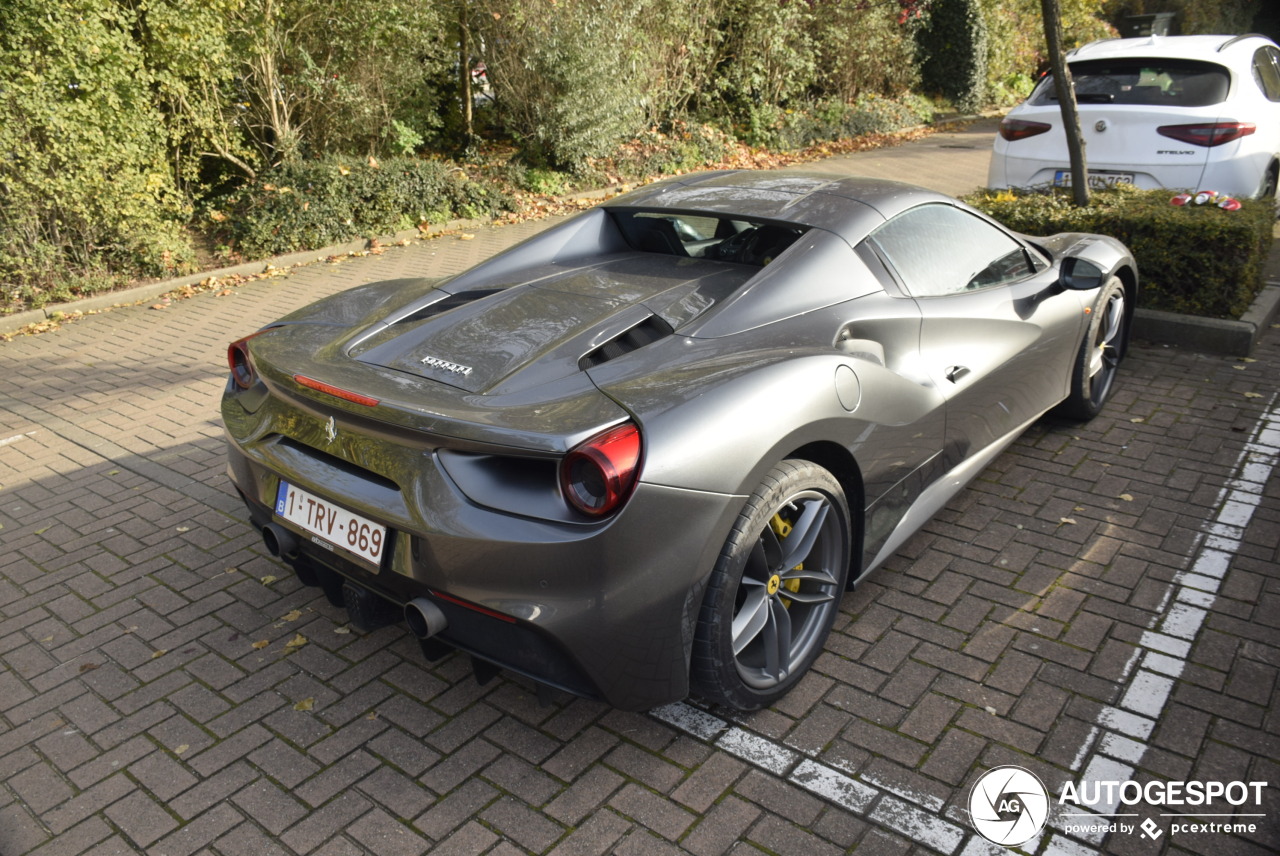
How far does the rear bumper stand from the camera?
2.31 m

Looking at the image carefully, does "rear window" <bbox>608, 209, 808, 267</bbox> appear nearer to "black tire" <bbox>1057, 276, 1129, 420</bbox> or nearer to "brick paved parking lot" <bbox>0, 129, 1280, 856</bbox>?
"brick paved parking lot" <bbox>0, 129, 1280, 856</bbox>

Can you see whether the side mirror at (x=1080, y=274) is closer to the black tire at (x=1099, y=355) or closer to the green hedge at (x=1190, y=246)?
the black tire at (x=1099, y=355)

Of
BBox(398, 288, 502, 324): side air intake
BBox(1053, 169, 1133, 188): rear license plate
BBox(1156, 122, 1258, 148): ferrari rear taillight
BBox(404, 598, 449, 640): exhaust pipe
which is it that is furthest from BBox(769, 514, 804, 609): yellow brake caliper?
BBox(1156, 122, 1258, 148): ferrari rear taillight

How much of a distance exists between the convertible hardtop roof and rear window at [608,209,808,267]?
1.5 inches

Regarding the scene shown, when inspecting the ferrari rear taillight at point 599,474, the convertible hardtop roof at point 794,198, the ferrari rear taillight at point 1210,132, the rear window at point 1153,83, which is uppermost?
the rear window at point 1153,83

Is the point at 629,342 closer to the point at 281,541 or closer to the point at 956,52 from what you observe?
the point at 281,541

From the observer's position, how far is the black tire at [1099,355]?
4613mm

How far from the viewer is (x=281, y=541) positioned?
2889 mm

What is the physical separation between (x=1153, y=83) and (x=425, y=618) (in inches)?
287

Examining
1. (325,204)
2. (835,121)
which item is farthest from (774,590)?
(835,121)

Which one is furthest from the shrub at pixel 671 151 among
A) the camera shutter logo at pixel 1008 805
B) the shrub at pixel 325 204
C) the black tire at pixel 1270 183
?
the camera shutter logo at pixel 1008 805

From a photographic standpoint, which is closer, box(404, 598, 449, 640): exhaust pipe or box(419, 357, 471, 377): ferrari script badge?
box(404, 598, 449, 640): exhaust pipe

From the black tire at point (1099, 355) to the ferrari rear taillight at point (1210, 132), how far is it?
8.29 ft

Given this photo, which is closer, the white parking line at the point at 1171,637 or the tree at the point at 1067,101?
the white parking line at the point at 1171,637
